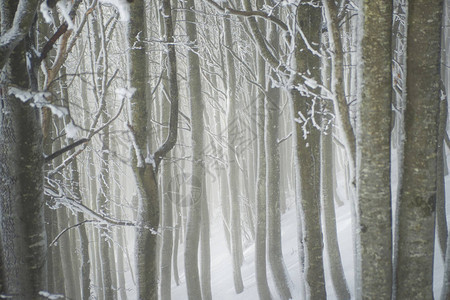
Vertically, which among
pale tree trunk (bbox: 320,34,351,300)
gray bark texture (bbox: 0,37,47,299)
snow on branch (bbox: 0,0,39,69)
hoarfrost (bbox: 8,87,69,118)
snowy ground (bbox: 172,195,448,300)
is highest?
snow on branch (bbox: 0,0,39,69)

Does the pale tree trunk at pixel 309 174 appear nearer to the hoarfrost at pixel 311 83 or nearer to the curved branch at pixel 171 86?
the hoarfrost at pixel 311 83

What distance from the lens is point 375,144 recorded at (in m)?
2.90

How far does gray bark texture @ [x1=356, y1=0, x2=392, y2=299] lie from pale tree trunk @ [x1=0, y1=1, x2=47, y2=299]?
103 inches

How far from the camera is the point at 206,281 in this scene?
996 centimetres

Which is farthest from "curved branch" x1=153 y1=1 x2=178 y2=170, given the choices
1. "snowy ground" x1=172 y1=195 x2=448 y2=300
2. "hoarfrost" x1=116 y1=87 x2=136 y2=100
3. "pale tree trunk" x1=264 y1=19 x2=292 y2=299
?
"snowy ground" x1=172 y1=195 x2=448 y2=300

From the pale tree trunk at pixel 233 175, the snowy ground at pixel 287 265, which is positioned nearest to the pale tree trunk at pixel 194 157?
the pale tree trunk at pixel 233 175

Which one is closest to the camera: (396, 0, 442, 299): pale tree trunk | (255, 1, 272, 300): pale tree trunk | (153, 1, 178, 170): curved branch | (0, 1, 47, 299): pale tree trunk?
(0, 1, 47, 299): pale tree trunk

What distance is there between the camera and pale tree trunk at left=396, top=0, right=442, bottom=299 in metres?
2.76

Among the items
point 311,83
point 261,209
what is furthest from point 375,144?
point 261,209

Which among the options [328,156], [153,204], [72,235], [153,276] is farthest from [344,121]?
[72,235]

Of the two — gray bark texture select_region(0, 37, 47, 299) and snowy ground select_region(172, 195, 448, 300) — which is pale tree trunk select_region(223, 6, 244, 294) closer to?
snowy ground select_region(172, 195, 448, 300)

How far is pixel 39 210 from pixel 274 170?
543 cm

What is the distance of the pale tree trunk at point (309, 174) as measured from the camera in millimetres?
4164

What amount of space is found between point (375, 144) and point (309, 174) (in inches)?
54.4
